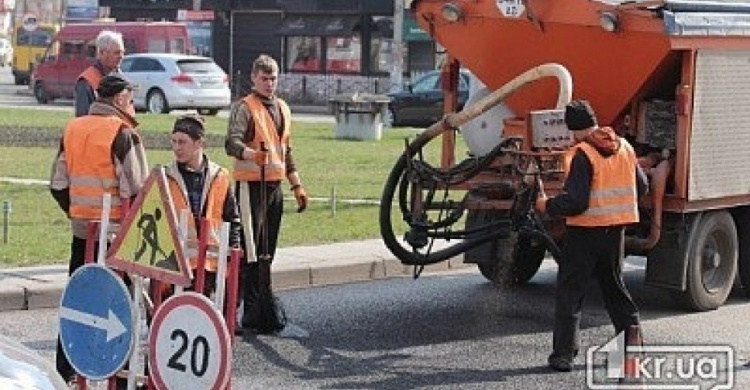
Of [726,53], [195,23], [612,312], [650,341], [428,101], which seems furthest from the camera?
[195,23]

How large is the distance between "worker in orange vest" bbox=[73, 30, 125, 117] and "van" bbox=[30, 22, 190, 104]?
33515 millimetres

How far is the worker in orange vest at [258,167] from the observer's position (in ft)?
33.0

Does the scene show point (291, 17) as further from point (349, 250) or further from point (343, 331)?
point (343, 331)

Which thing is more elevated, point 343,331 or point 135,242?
point 135,242

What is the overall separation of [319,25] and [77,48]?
9.89 meters

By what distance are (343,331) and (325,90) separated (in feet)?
132

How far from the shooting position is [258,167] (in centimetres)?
1009

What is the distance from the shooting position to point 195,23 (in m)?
54.5

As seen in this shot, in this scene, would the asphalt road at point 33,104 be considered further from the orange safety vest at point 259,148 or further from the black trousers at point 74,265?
the black trousers at point 74,265

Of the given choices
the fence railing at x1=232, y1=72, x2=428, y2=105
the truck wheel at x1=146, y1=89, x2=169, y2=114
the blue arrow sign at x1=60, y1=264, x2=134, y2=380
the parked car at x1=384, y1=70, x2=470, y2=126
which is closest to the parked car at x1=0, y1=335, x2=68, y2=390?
the blue arrow sign at x1=60, y1=264, x2=134, y2=380

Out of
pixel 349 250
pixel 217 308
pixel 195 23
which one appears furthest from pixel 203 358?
pixel 195 23

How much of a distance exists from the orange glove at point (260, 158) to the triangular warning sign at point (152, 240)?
8.65 ft

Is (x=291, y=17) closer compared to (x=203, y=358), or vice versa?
(x=203, y=358)

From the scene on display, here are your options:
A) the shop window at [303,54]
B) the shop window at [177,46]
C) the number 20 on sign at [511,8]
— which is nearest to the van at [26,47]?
the shop window at [303,54]
